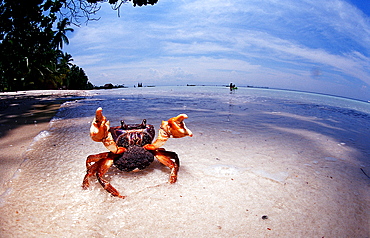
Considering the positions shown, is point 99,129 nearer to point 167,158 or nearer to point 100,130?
point 100,130

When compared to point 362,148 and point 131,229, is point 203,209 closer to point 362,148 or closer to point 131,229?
point 131,229

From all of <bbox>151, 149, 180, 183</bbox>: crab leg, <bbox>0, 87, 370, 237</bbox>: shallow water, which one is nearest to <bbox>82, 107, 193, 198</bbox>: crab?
<bbox>151, 149, 180, 183</bbox>: crab leg

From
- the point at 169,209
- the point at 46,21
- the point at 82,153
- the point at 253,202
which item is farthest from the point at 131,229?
the point at 46,21

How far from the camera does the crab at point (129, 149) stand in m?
2.20

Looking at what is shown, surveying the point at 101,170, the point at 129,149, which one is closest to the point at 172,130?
the point at 129,149

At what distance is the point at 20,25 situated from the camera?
11.6m

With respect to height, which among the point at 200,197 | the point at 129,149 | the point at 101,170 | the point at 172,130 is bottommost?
the point at 200,197

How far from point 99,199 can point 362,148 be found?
5.32 meters

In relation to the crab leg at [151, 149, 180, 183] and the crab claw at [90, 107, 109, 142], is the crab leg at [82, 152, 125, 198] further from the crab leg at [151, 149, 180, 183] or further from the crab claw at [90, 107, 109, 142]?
the crab leg at [151, 149, 180, 183]

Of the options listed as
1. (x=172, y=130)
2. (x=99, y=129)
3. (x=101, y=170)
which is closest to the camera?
(x=99, y=129)

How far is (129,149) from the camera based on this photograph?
2.44 meters

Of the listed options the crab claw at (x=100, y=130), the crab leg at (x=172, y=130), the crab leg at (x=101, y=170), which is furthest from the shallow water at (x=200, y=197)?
the crab claw at (x=100, y=130)

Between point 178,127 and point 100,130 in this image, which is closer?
point 100,130

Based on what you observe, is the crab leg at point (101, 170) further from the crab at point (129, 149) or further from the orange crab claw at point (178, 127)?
the orange crab claw at point (178, 127)
